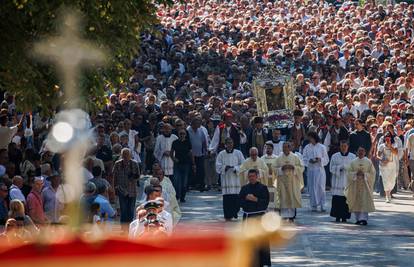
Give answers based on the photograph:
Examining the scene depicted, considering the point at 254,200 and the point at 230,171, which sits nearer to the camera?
the point at 254,200

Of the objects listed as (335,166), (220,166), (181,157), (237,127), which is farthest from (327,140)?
(220,166)

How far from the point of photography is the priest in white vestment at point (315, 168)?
2430 cm

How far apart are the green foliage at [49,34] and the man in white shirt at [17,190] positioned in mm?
1876

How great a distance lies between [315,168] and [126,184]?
5315 millimetres

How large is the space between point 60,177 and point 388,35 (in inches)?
970

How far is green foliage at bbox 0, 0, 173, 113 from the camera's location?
14258 millimetres

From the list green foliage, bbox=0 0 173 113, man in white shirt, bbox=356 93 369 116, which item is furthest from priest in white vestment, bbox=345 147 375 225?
man in white shirt, bbox=356 93 369 116

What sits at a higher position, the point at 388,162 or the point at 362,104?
the point at 362,104

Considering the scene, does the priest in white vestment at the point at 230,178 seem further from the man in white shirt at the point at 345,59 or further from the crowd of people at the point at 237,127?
the man in white shirt at the point at 345,59

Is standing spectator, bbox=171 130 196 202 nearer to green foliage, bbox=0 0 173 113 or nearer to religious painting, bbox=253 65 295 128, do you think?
religious painting, bbox=253 65 295 128

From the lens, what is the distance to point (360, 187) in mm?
22797

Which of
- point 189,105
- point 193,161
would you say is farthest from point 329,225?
point 189,105

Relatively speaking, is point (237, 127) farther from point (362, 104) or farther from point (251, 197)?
point (251, 197)

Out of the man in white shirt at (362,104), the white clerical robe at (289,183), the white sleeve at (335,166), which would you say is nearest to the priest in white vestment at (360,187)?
the white sleeve at (335,166)
